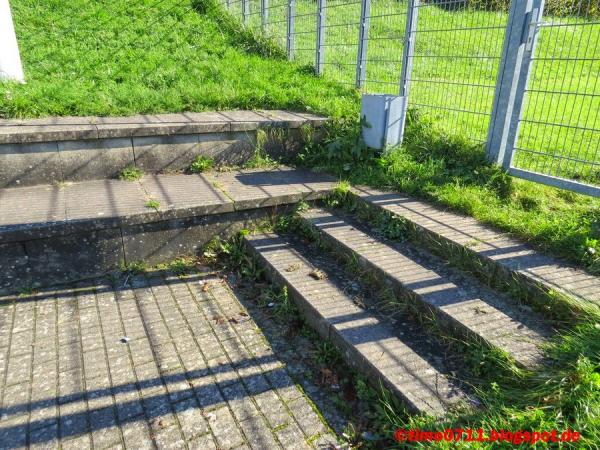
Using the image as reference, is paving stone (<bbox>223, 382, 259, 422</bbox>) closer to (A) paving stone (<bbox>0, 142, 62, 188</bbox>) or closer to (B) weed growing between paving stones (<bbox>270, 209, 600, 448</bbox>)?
(B) weed growing between paving stones (<bbox>270, 209, 600, 448</bbox>)

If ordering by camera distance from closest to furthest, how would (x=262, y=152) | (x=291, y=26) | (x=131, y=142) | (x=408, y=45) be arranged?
(x=131, y=142) < (x=262, y=152) < (x=408, y=45) < (x=291, y=26)

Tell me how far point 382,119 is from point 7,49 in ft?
14.5

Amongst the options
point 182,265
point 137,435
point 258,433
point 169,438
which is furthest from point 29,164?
point 258,433

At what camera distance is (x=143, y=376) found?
271 cm

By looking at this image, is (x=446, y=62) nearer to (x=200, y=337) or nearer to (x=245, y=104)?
(x=245, y=104)

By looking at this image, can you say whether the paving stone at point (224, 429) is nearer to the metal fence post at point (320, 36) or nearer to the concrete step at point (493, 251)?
the concrete step at point (493, 251)

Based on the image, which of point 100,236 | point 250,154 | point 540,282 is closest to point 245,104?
point 250,154

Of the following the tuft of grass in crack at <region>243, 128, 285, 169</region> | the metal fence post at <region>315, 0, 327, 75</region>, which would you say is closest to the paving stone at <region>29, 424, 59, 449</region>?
the tuft of grass in crack at <region>243, 128, 285, 169</region>

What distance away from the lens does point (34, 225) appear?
3451 millimetres

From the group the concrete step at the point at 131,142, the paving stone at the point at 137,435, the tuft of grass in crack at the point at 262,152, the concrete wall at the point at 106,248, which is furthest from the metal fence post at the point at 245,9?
the paving stone at the point at 137,435

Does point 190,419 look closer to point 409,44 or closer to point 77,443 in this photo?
point 77,443

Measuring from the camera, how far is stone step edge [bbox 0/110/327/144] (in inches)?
163

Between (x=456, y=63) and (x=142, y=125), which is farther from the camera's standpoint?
(x=456, y=63)

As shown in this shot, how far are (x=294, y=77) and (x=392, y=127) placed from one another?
8.34ft
